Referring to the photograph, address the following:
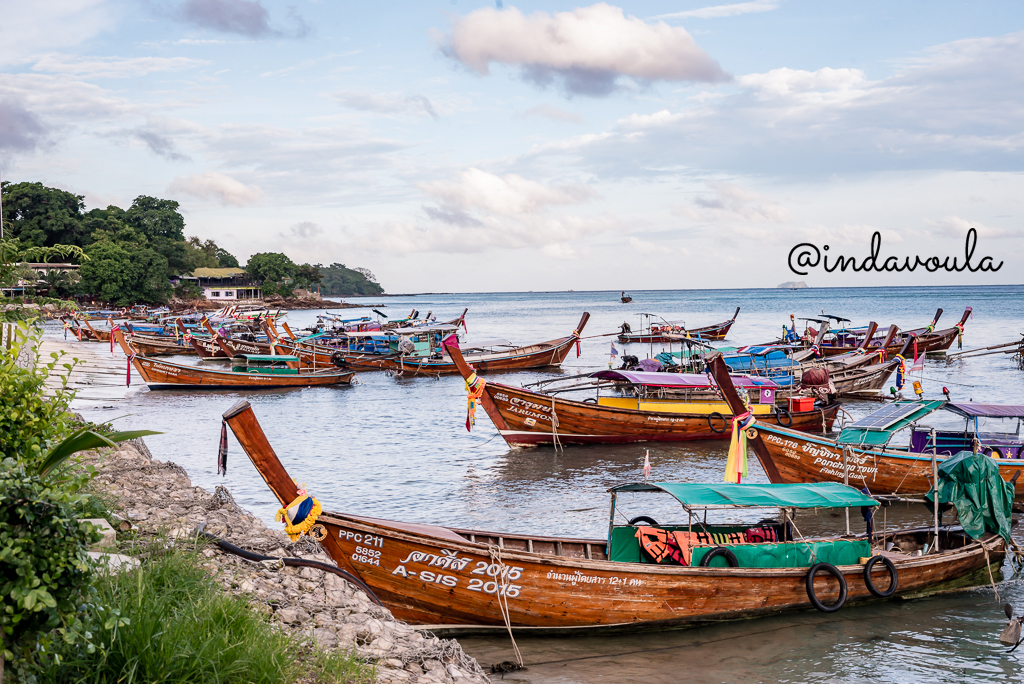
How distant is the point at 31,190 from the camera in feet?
290

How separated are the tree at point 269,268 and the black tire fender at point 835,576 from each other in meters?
115

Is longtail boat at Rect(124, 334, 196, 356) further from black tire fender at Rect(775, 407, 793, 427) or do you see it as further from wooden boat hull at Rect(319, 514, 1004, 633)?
wooden boat hull at Rect(319, 514, 1004, 633)

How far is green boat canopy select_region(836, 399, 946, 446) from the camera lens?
13.7 meters

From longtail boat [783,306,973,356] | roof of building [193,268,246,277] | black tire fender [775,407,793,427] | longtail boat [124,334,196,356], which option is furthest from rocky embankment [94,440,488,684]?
roof of building [193,268,246,277]

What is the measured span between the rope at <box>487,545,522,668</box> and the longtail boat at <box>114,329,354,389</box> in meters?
25.4

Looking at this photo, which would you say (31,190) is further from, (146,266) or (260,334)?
(260,334)

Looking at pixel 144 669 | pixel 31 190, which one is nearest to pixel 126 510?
pixel 144 669

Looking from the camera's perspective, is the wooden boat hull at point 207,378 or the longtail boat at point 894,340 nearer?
the wooden boat hull at point 207,378

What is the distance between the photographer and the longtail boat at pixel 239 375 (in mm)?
31359

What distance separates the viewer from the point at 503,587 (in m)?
8.72

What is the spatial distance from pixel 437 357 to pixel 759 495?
30.6m

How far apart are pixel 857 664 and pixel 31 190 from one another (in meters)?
102

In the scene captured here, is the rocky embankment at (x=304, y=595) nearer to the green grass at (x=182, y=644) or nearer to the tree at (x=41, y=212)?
the green grass at (x=182, y=644)

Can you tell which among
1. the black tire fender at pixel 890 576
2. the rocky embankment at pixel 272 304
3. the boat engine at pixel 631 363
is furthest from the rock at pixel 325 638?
the rocky embankment at pixel 272 304
